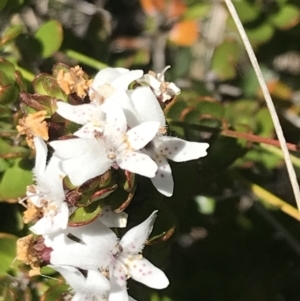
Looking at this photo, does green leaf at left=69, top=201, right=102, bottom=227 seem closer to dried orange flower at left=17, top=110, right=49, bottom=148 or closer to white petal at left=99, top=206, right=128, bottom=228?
white petal at left=99, top=206, right=128, bottom=228

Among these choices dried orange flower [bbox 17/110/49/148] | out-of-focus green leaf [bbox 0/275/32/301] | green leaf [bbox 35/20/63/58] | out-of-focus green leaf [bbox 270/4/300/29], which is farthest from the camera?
out-of-focus green leaf [bbox 270/4/300/29]

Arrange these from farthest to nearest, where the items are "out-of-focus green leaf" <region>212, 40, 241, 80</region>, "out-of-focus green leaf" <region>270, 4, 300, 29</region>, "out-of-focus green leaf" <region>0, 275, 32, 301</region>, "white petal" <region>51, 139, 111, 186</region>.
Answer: "out-of-focus green leaf" <region>212, 40, 241, 80</region> → "out-of-focus green leaf" <region>270, 4, 300, 29</region> → "out-of-focus green leaf" <region>0, 275, 32, 301</region> → "white petal" <region>51, 139, 111, 186</region>

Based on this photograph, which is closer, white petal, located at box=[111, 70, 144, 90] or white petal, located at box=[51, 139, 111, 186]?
white petal, located at box=[51, 139, 111, 186]

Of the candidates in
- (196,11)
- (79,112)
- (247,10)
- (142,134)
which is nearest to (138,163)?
(142,134)

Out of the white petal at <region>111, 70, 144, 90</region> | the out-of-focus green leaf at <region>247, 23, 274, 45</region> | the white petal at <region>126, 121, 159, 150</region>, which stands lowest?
the out-of-focus green leaf at <region>247, 23, 274, 45</region>

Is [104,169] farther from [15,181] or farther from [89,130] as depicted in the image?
[15,181]

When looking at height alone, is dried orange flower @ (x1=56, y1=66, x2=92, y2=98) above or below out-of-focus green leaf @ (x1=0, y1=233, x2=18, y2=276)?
above

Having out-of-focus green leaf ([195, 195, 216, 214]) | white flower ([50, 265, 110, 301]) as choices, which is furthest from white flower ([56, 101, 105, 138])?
out-of-focus green leaf ([195, 195, 216, 214])
